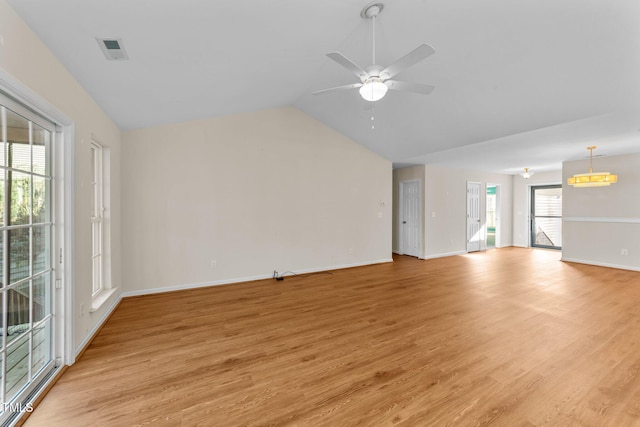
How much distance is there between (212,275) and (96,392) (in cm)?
261

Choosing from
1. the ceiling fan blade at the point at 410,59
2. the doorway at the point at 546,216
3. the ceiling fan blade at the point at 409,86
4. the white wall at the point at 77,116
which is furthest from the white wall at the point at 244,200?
the doorway at the point at 546,216

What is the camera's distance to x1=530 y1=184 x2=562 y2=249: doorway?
8102mm

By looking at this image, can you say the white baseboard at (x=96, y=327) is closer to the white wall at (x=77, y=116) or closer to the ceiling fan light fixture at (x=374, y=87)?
the white wall at (x=77, y=116)

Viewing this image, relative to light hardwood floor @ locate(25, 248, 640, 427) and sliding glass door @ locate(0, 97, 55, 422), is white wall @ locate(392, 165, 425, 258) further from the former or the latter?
sliding glass door @ locate(0, 97, 55, 422)

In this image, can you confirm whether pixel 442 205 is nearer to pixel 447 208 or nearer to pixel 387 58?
pixel 447 208

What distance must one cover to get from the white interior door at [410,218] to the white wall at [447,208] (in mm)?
292

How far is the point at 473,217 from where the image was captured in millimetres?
7996

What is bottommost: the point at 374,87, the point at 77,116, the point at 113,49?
the point at 77,116

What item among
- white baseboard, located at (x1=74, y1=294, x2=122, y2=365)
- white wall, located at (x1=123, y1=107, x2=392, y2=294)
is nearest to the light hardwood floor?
white baseboard, located at (x1=74, y1=294, x2=122, y2=365)

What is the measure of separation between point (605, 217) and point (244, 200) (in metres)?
7.83

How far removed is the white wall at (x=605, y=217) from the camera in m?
5.50

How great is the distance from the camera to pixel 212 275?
4.49 m

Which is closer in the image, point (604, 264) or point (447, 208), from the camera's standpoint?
point (604, 264)

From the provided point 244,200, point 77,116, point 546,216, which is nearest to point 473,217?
point 546,216
